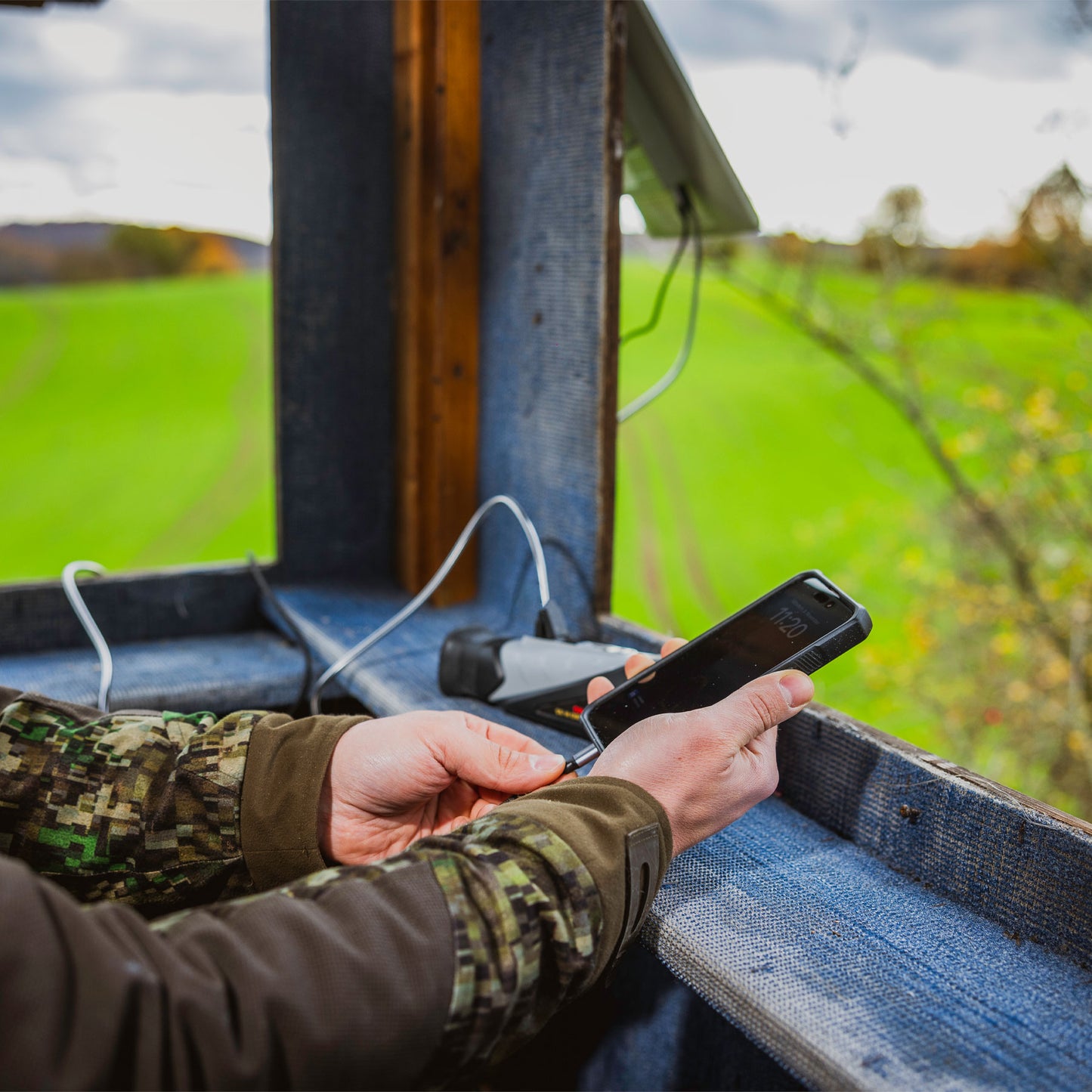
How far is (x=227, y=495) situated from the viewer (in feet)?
20.5

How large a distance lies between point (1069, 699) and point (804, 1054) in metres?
2.71

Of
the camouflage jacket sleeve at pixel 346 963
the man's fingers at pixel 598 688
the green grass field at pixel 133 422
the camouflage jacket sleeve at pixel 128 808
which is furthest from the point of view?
the green grass field at pixel 133 422

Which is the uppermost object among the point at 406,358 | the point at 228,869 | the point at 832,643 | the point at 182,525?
the point at 406,358

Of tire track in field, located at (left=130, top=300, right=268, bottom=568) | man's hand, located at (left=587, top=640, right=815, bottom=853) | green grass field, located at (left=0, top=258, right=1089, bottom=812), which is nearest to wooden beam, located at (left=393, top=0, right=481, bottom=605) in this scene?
green grass field, located at (left=0, top=258, right=1089, bottom=812)

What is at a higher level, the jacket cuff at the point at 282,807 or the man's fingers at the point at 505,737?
the man's fingers at the point at 505,737

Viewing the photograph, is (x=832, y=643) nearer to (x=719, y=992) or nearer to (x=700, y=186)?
(x=719, y=992)

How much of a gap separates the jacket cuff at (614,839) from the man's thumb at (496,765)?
99 mm

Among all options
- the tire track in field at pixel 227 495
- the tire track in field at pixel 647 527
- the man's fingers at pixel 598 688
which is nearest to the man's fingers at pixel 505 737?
the man's fingers at pixel 598 688

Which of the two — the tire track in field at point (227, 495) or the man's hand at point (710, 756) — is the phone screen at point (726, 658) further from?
the tire track in field at point (227, 495)

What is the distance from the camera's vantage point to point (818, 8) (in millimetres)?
2072

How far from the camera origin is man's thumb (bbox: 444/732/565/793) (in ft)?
2.09

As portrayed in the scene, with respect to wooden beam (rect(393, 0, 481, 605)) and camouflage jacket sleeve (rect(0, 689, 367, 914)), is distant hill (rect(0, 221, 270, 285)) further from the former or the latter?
camouflage jacket sleeve (rect(0, 689, 367, 914))

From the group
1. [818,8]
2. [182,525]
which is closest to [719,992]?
[818,8]

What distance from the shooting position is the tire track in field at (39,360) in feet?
21.8
